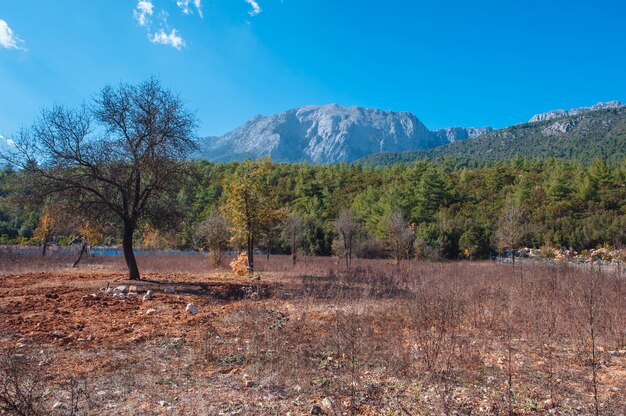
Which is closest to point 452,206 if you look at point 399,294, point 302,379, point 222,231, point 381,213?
point 381,213

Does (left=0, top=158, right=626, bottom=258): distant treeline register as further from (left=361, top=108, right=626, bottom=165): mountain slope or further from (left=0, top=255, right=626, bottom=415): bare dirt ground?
(left=361, top=108, right=626, bottom=165): mountain slope

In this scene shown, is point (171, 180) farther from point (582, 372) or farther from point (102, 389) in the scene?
point (582, 372)

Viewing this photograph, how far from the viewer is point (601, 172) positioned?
52.4 metres

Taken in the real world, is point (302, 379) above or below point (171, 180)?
below

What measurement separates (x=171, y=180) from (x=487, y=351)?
12.0 m

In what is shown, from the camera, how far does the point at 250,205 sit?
20109mm

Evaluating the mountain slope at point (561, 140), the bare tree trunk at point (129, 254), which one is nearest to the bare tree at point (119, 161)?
the bare tree trunk at point (129, 254)

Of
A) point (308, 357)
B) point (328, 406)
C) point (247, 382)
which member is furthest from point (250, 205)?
point (328, 406)

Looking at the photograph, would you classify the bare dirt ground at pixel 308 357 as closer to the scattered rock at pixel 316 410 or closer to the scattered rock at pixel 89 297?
the scattered rock at pixel 316 410

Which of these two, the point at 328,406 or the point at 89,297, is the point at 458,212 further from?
the point at 328,406

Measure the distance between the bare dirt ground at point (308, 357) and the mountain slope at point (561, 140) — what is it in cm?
13188

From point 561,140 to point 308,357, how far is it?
176 metres

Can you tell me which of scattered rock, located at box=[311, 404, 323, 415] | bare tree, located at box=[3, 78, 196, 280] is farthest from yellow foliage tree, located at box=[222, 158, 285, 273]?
scattered rock, located at box=[311, 404, 323, 415]

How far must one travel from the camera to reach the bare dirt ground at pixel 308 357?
4.16 meters
